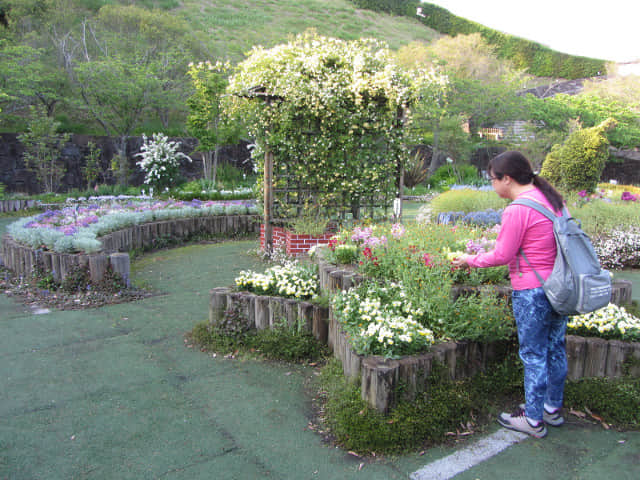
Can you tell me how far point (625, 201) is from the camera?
9820 mm

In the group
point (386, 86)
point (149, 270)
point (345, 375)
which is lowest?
point (149, 270)

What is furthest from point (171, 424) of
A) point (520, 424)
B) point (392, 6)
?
point (392, 6)

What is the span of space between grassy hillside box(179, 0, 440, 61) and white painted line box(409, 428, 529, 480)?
40.2 m

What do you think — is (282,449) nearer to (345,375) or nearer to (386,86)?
(345,375)

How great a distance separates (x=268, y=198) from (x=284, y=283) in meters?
3.53

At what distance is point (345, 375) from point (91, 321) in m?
2.75

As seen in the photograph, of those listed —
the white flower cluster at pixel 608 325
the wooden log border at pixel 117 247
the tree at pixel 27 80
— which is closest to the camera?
the white flower cluster at pixel 608 325

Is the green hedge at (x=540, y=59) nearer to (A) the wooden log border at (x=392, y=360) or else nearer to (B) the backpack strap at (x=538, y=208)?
(A) the wooden log border at (x=392, y=360)

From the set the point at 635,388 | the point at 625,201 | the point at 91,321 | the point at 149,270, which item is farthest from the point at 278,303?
the point at 625,201

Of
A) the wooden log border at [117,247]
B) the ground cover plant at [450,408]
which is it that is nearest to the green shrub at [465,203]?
the wooden log border at [117,247]

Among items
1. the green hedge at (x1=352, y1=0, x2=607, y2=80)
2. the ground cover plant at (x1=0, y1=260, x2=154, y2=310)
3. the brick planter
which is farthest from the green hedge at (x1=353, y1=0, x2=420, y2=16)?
the ground cover plant at (x1=0, y1=260, x2=154, y2=310)

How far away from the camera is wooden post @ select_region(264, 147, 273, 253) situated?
709cm

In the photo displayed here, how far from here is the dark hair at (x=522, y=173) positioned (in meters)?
2.36

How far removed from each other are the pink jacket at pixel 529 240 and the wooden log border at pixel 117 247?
4308 millimetres
